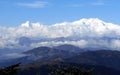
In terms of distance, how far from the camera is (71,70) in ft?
172

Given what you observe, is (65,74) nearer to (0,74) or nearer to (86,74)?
(86,74)

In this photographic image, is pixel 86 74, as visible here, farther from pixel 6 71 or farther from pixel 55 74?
pixel 6 71

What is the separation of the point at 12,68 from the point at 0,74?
1.79 m

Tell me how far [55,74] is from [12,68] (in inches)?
253

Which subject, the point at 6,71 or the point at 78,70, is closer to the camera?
the point at 6,71

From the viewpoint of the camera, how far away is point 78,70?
173ft

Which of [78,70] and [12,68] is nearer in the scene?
[12,68]

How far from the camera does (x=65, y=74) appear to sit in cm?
5097

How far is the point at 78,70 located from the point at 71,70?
1090 millimetres

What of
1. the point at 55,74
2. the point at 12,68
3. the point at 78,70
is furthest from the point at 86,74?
the point at 12,68

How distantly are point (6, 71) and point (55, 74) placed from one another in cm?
721

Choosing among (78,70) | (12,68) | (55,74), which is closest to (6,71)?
(12,68)

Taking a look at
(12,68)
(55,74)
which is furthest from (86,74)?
(12,68)

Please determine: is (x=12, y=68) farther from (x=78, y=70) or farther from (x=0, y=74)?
(x=78, y=70)
